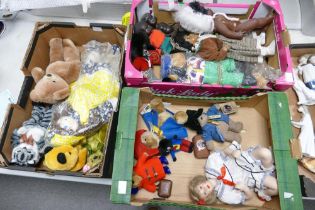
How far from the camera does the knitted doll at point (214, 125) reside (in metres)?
1.19

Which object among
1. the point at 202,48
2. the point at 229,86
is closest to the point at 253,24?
the point at 202,48

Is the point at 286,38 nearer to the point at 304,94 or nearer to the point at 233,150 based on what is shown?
the point at 304,94

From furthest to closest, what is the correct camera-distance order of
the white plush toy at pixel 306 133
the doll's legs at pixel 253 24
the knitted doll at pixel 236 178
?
the doll's legs at pixel 253 24
the white plush toy at pixel 306 133
the knitted doll at pixel 236 178

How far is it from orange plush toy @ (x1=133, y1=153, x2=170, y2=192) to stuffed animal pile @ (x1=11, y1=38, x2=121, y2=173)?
160 mm

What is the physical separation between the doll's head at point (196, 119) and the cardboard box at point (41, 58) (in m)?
0.34

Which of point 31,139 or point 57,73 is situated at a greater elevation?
point 57,73

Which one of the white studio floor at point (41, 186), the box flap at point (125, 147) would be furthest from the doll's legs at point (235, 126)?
the white studio floor at point (41, 186)

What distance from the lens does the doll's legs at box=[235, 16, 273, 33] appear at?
126 centimetres

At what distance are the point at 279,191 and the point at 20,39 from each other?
141 cm

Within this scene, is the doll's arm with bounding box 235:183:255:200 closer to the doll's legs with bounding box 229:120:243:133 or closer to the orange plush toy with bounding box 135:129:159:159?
the doll's legs with bounding box 229:120:243:133

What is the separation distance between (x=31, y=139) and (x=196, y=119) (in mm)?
706

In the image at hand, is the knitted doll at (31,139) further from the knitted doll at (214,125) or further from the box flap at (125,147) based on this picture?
the knitted doll at (214,125)

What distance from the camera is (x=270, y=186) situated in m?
1.01

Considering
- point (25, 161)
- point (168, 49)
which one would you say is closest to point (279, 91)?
point (168, 49)
